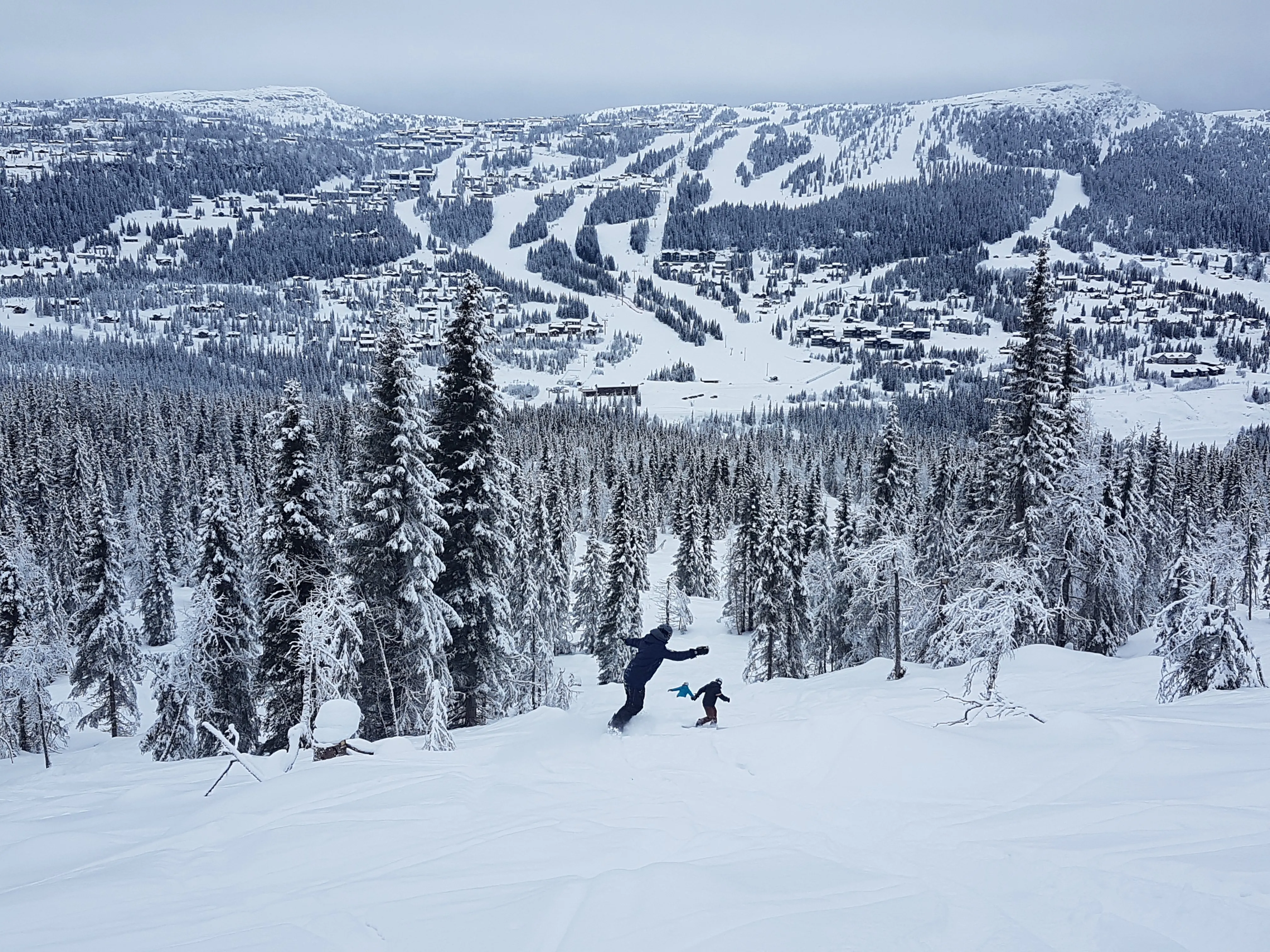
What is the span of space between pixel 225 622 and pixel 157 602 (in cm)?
3643

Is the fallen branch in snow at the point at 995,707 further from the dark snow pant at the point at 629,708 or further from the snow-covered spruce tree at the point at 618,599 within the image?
the snow-covered spruce tree at the point at 618,599

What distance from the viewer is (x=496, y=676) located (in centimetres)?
1794

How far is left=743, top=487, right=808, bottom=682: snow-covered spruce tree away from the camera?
34.1 meters

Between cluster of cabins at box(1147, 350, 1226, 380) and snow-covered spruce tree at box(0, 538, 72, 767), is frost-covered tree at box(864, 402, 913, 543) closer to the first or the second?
snow-covered spruce tree at box(0, 538, 72, 767)

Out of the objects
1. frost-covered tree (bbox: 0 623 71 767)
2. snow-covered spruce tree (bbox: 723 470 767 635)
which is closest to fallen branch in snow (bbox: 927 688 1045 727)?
frost-covered tree (bbox: 0 623 71 767)

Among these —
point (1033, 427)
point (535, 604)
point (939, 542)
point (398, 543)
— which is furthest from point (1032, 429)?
point (535, 604)

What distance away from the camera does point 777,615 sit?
34031 millimetres

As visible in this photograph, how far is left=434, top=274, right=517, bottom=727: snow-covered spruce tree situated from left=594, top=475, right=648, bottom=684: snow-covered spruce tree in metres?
18.0

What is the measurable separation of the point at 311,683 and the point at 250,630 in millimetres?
12785

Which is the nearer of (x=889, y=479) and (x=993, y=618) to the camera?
(x=993, y=618)

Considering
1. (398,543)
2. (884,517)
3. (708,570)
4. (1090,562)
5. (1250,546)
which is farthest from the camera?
(708,570)

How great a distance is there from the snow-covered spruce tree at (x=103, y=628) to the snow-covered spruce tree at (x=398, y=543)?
1907 cm

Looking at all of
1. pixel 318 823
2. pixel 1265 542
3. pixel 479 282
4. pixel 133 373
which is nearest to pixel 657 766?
pixel 318 823

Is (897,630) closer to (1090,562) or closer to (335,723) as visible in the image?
(1090,562)
